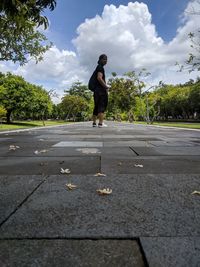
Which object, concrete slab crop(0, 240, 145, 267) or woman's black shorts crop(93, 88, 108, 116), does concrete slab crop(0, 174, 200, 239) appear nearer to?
concrete slab crop(0, 240, 145, 267)

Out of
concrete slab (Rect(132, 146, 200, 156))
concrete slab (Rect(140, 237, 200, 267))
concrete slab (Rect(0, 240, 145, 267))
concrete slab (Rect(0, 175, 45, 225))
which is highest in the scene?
concrete slab (Rect(140, 237, 200, 267))

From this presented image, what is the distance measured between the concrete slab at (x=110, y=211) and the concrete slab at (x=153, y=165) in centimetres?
57

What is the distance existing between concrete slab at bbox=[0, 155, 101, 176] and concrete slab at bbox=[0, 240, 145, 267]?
6.58 ft

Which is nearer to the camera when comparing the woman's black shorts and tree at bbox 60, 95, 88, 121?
the woman's black shorts

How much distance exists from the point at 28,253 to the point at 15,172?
7.83 ft

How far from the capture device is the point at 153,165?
14.3 ft

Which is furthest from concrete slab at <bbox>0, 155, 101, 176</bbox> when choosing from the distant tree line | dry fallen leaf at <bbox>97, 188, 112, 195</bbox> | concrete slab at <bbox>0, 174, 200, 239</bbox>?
the distant tree line

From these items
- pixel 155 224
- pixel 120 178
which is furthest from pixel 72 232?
pixel 120 178

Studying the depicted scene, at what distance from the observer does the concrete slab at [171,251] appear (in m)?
1.52

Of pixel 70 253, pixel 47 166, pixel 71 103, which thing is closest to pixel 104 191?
pixel 70 253

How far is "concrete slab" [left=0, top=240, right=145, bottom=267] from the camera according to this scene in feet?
5.04

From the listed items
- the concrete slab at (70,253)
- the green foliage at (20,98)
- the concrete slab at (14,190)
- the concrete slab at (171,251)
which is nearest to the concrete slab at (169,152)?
the concrete slab at (14,190)

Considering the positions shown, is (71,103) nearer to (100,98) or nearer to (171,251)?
(100,98)

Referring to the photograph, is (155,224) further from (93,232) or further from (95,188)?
(95,188)
